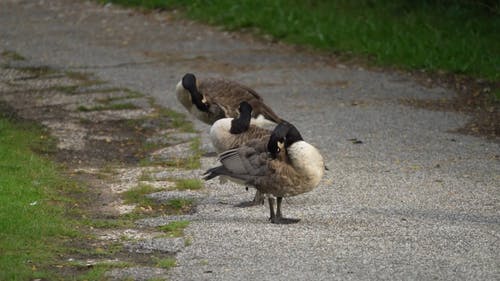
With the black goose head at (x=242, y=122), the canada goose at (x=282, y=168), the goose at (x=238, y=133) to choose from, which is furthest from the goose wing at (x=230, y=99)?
the canada goose at (x=282, y=168)

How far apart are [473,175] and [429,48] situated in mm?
6868

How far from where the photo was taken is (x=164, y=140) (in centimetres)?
1353

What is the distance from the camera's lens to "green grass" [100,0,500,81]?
17438 mm

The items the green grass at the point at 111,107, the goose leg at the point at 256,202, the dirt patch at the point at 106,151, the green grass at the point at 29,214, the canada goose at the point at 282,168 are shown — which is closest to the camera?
the green grass at the point at 29,214

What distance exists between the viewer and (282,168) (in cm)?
904

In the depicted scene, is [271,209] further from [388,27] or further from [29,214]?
[388,27]

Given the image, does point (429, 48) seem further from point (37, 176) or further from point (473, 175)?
point (37, 176)

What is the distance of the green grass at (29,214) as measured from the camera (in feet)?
25.9

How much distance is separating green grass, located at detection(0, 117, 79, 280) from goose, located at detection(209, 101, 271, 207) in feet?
5.20

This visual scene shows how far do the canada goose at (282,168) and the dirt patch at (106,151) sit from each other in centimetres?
95

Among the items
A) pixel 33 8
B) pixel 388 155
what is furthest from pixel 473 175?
pixel 33 8

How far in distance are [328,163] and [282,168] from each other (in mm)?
2960

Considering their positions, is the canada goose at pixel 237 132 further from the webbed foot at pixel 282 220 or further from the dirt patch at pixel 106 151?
the webbed foot at pixel 282 220

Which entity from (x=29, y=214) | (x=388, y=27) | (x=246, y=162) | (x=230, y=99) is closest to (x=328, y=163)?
(x=230, y=99)
